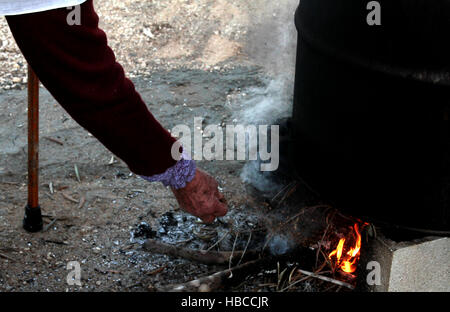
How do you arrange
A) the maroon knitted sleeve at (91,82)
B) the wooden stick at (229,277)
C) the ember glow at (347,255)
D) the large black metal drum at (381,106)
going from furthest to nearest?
1. the ember glow at (347,255)
2. the wooden stick at (229,277)
3. the large black metal drum at (381,106)
4. the maroon knitted sleeve at (91,82)

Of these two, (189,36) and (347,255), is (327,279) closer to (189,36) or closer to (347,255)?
(347,255)

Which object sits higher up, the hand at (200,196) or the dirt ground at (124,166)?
the hand at (200,196)

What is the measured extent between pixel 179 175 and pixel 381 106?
738 mm

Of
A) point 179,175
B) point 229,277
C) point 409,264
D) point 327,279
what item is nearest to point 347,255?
point 327,279

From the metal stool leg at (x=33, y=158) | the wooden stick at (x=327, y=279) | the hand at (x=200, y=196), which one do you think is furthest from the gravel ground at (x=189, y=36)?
the hand at (x=200, y=196)

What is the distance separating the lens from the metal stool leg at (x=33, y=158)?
104 inches

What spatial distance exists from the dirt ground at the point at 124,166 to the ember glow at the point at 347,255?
1.27 feet

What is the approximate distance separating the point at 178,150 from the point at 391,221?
879 millimetres

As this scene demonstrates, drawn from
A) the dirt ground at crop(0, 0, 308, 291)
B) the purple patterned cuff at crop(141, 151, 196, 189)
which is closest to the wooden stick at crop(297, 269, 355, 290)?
the dirt ground at crop(0, 0, 308, 291)

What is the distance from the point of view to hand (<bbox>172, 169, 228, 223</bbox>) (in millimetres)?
2082

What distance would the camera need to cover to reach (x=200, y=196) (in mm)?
2117

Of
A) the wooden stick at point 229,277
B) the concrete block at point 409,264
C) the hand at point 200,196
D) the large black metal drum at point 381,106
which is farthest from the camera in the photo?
the wooden stick at point 229,277

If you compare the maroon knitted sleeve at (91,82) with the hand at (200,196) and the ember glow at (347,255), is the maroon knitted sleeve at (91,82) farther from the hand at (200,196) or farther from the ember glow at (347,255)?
the ember glow at (347,255)

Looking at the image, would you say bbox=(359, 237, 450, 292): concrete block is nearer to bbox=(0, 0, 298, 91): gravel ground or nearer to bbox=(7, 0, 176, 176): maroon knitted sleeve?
bbox=(7, 0, 176, 176): maroon knitted sleeve
